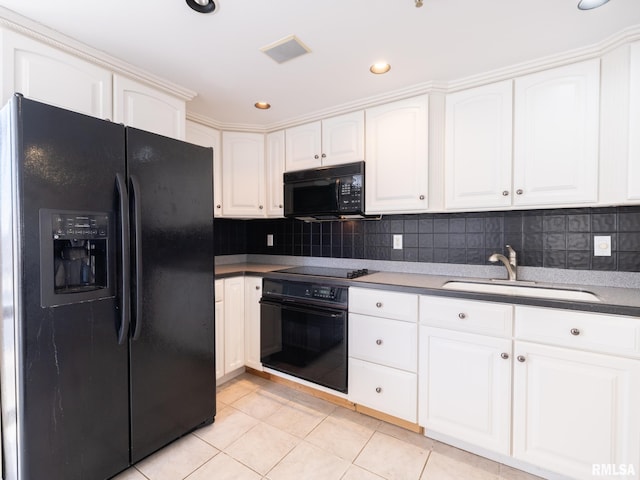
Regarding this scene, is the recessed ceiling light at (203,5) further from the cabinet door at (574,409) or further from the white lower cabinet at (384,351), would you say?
the cabinet door at (574,409)

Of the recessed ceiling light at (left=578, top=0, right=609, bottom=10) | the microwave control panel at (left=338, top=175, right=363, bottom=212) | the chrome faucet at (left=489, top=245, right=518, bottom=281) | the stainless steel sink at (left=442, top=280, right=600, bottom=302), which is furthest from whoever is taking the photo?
the microwave control panel at (left=338, top=175, right=363, bottom=212)

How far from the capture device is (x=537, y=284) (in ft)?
5.89

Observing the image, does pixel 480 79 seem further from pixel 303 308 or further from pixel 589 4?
pixel 303 308

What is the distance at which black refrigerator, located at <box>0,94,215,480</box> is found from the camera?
1.13 meters

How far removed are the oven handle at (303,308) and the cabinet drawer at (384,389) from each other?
0.32 meters

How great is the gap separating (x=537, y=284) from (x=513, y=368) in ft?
2.01

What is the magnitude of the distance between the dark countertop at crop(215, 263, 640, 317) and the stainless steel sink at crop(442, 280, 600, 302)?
0.04m

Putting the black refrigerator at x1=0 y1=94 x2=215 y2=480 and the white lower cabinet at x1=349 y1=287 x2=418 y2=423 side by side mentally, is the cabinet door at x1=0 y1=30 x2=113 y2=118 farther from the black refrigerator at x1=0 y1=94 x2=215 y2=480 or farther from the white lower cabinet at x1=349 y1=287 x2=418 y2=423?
the white lower cabinet at x1=349 y1=287 x2=418 y2=423

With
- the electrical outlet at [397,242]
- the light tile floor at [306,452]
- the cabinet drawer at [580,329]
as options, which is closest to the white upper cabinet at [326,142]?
the electrical outlet at [397,242]

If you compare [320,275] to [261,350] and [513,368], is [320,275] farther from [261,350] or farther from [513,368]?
[513,368]

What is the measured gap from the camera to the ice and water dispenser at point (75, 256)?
1.16m

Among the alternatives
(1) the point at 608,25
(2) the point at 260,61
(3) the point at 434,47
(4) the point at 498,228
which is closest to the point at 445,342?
(4) the point at 498,228

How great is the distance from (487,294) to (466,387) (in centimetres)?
54

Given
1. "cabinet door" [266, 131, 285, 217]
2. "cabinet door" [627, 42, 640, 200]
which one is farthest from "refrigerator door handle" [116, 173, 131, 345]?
"cabinet door" [627, 42, 640, 200]
